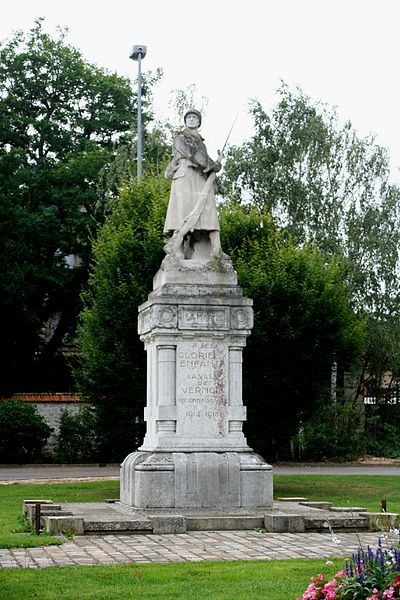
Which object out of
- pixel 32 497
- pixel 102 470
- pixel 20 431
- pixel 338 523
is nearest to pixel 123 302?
pixel 32 497

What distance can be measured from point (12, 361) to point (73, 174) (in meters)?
8.53

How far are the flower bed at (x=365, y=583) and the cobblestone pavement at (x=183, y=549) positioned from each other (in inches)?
192

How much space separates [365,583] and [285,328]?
2229 centimetres

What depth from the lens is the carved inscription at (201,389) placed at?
17.5m

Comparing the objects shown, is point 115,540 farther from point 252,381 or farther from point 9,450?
point 9,450

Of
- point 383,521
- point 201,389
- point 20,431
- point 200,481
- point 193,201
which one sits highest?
point 193,201

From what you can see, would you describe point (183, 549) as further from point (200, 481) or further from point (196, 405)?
point (196, 405)

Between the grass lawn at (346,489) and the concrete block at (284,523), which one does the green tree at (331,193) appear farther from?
the concrete block at (284,523)

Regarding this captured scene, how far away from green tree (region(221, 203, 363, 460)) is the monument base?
499 inches

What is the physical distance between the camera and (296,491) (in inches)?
1047

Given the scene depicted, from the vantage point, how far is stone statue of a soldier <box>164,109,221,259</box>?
18.4 m

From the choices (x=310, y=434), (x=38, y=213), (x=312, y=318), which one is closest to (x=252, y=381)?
(x=312, y=318)

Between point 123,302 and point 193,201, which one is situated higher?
point 193,201

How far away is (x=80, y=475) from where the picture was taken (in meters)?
34.4
